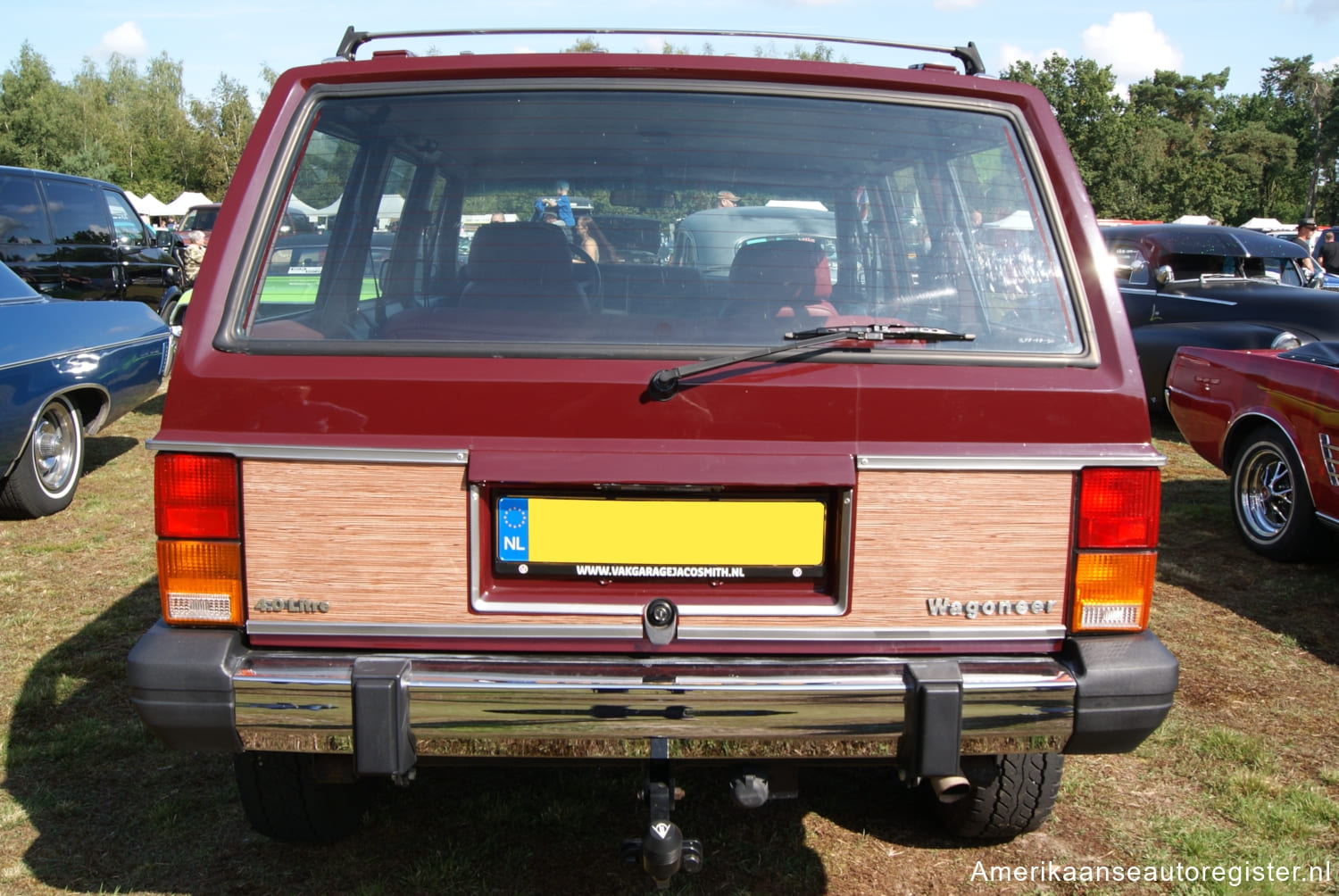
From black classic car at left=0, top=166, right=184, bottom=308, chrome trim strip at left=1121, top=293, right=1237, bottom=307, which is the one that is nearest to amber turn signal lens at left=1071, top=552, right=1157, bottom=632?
chrome trim strip at left=1121, top=293, right=1237, bottom=307

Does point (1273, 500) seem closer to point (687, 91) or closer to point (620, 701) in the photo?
point (687, 91)

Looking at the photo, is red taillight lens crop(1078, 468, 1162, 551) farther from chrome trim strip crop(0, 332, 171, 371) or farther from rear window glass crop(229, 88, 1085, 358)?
chrome trim strip crop(0, 332, 171, 371)

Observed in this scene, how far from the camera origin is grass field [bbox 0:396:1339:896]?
2717 mm

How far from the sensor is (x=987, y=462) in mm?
2131

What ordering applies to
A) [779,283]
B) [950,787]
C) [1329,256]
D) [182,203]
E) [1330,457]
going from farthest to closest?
1. [182,203]
2. [1329,256]
3. [1330,457]
4. [950,787]
5. [779,283]

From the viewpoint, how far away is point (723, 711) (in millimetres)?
2062

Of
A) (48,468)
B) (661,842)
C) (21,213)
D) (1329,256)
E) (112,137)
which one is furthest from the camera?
(112,137)

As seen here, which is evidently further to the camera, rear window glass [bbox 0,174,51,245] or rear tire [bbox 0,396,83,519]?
Result: rear window glass [bbox 0,174,51,245]

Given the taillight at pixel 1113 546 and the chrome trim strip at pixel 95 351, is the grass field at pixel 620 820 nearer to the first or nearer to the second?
the taillight at pixel 1113 546

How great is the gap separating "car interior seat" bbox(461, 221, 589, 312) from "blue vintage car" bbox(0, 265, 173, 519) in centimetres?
423

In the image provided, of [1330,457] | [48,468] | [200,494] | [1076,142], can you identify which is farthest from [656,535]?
[1076,142]

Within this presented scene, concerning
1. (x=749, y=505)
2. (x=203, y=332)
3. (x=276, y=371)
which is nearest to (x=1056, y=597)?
(x=749, y=505)

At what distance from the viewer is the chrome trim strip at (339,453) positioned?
2.10 meters

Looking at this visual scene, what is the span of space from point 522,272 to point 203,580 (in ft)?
2.98
